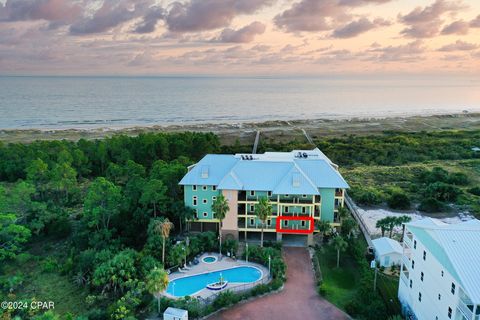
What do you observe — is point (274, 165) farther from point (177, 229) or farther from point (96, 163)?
point (96, 163)

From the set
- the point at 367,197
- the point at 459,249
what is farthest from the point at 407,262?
the point at 367,197

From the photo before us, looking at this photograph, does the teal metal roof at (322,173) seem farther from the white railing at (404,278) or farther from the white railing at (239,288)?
the white railing at (239,288)

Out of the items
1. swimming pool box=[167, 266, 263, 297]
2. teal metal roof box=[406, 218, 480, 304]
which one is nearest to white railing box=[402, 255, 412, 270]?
teal metal roof box=[406, 218, 480, 304]

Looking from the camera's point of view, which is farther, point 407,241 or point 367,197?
point 367,197

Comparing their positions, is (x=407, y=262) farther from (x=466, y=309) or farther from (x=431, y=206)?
(x=431, y=206)

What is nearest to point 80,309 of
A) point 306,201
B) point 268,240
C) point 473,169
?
point 268,240
